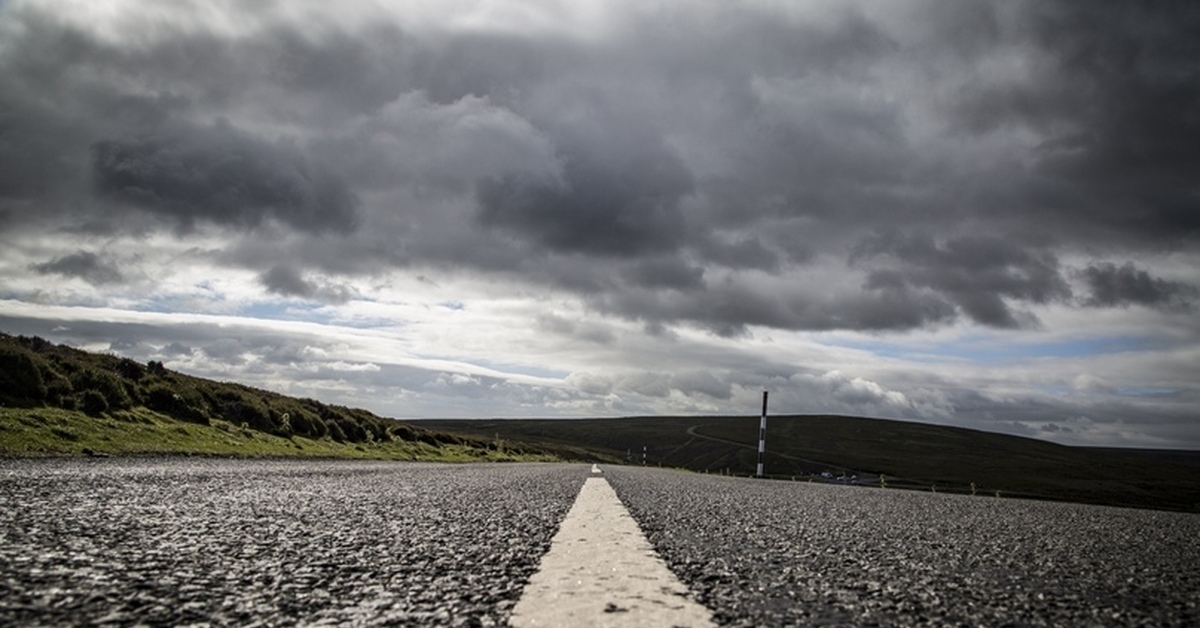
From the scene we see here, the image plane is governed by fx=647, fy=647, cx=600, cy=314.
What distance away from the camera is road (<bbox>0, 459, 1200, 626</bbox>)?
269 cm

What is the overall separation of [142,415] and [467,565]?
88.0 ft

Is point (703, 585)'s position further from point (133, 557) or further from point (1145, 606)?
point (133, 557)

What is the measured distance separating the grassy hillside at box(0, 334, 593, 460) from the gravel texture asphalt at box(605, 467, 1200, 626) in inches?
639

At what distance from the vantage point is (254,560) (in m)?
3.58

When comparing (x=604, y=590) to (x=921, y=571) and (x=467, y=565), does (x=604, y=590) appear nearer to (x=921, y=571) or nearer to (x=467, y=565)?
(x=467, y=565)

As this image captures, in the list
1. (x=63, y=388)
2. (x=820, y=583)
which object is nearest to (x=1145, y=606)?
(x=820, y=583)

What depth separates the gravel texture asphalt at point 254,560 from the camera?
2.55m

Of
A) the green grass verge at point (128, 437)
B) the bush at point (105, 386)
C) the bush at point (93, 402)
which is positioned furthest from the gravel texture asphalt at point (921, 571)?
the bush at point (105, 386)

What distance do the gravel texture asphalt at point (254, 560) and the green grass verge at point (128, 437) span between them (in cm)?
1157

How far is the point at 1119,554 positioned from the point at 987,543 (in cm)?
95

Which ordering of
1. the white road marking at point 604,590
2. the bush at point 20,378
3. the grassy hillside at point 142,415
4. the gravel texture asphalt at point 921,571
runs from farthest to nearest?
the bush at point 20,378, the grassy hillside at point 142,415, the gravel texture asphalt at point 921,571, the white road marking at point 604,590

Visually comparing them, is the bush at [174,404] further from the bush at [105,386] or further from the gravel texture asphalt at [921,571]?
the gravel texture asphalt at [921,571]

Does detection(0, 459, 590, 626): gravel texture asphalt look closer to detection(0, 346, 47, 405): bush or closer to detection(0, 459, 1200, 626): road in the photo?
detection(0, 459, 1200, 626): road

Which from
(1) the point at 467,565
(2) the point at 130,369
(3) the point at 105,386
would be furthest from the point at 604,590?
(2) the point at 130,369
